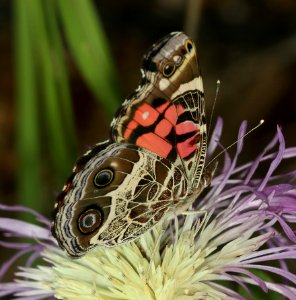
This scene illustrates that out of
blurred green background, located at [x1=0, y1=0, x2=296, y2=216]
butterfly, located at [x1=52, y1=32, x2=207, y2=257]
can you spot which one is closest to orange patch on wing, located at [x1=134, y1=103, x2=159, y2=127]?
butterfly, located at [x1=52, y1=32, x2=207, y2=257]

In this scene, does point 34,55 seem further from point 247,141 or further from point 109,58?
point 247,141

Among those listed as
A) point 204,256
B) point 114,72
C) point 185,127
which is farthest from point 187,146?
point 114,72

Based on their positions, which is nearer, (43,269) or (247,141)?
(43,269)

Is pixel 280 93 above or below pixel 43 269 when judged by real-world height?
below

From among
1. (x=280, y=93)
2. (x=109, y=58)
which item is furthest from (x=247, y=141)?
(x=109, y=58)

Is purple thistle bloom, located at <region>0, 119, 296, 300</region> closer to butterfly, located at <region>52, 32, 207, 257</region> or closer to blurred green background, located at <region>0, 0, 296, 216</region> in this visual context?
butterfly, located at <region>52, 32, 207, 257</region>

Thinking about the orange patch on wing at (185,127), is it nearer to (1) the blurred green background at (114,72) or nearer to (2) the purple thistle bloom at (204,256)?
(2) the purple thistle bloom at (204,256)

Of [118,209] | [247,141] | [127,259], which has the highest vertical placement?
[118,209]

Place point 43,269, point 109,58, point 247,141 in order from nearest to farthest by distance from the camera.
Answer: point 43,269, point 109,58, point 247,141

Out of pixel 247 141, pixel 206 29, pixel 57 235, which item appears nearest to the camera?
pixel 57 235
